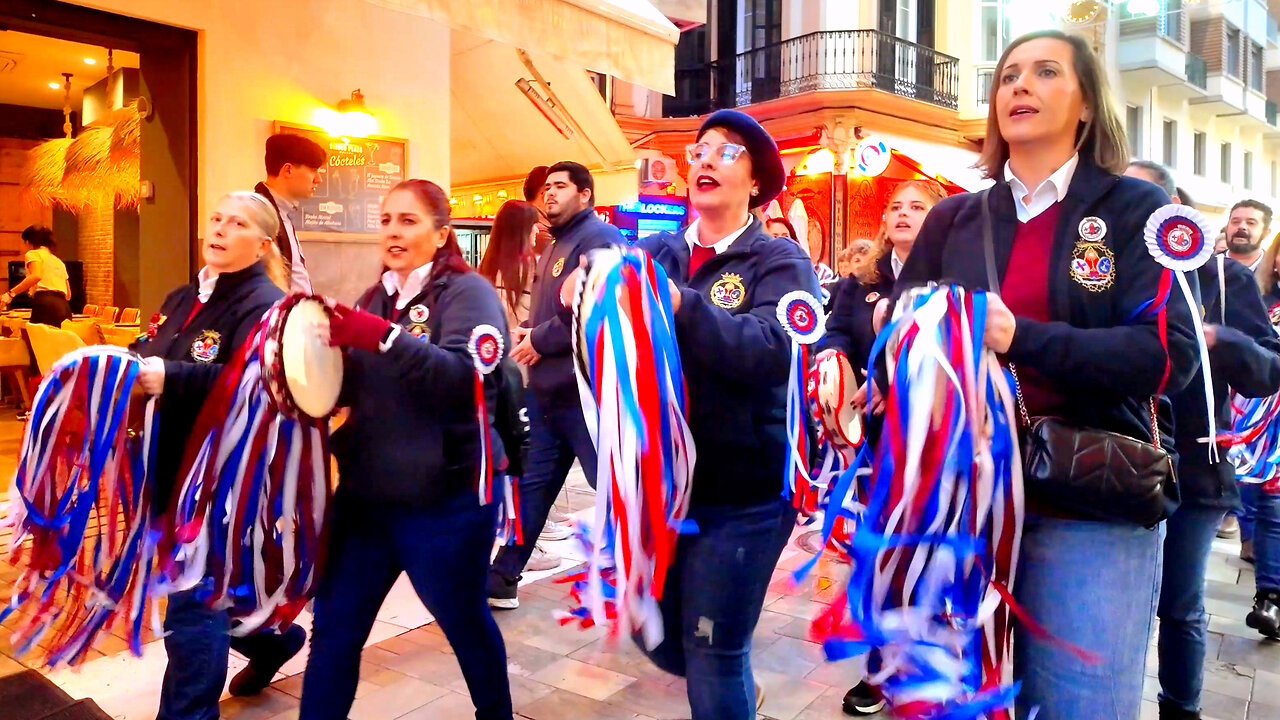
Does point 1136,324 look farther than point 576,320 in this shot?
No

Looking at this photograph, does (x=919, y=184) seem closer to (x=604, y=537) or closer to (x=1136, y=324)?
(x=1136, y=324)

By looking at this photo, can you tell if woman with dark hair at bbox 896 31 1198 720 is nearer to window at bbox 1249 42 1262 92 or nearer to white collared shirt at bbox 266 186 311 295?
white collared shirt at bbox 266 186 311 295

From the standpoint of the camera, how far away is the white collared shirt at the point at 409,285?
2.49 meters

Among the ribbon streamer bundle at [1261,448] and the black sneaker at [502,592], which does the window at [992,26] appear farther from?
the black sneaker at [502,592]

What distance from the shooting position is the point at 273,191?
429 centimetres

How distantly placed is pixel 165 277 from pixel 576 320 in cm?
474

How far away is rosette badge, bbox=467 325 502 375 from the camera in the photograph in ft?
7.64

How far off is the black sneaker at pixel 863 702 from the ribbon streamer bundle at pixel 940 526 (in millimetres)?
1393

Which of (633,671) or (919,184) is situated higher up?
(919,184)

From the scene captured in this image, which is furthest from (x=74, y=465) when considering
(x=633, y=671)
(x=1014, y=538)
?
(x=1014, y=538)

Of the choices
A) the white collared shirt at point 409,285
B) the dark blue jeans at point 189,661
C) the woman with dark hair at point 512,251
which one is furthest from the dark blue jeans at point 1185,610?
the woman with dark hair at point 512,251

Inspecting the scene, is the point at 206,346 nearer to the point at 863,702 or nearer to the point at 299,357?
the point at 299,357

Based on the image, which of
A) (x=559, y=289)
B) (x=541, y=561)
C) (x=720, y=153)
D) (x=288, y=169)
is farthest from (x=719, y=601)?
(x=288, y=169)

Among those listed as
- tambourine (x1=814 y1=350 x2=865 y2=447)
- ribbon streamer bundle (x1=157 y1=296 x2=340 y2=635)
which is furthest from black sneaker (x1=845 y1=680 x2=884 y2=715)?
ribbon streamer bundle (x1=157 y1=296 x2=340 y2=635)
